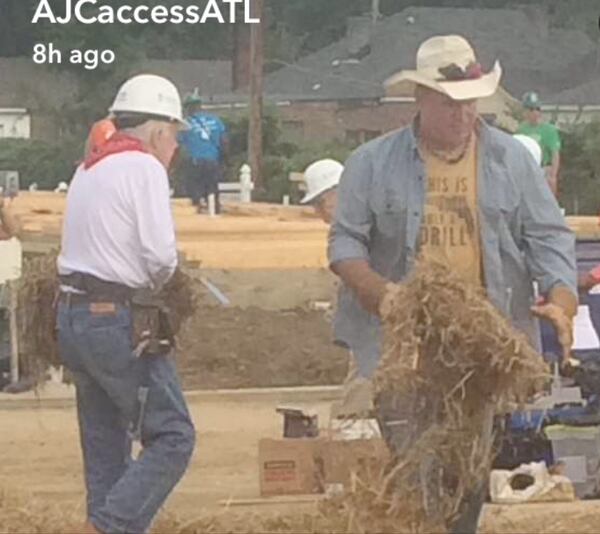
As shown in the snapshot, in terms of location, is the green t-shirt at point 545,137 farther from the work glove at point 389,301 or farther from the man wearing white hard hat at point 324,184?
the work glove at point 389,301

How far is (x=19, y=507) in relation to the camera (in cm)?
916

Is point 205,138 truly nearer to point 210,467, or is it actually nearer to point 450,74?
point 210,467

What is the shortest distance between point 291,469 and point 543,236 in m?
2.55

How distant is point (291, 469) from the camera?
30.8ft

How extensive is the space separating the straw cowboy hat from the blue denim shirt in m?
0.17

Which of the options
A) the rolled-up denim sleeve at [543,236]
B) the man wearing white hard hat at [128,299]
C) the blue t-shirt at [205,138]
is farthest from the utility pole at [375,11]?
the rolled-up denim sleeve at [543,236]

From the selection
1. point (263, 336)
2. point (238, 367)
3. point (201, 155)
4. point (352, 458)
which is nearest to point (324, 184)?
point (352, 458)

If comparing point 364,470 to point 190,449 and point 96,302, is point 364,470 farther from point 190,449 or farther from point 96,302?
point 96,302

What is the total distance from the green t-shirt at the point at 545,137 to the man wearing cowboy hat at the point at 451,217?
1191 cm

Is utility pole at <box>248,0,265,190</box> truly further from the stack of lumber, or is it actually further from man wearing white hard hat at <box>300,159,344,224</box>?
man wearing white hard hat at <box>300,159,344,224</box>

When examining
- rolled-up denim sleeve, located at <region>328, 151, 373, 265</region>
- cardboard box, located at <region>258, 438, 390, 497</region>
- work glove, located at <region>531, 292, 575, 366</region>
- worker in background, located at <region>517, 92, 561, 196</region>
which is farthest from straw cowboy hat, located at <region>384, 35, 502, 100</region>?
worker in background, located at <region>517, 92, 561, 196</region>

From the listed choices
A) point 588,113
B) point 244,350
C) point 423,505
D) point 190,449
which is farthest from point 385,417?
point 588,113

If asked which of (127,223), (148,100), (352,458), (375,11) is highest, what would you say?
(375,11)

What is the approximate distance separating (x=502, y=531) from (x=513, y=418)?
0.75 m
